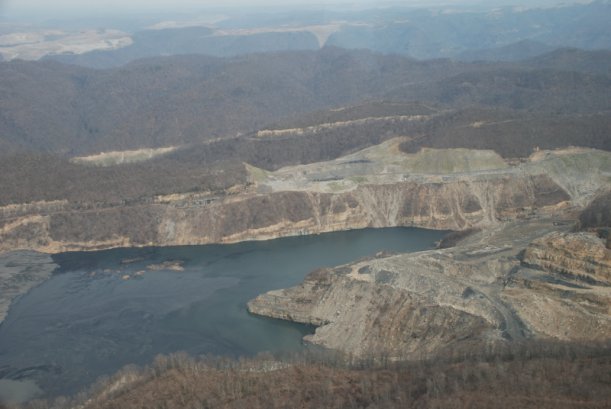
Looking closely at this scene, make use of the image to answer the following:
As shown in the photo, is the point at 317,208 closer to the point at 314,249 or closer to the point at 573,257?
the point at 314,249

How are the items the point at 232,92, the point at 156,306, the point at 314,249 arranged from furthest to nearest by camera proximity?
the point at 232,92, the point at 314,249, the point at 156,306

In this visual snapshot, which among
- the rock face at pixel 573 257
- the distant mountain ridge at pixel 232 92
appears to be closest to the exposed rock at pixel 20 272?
the rock face at pixel 573 257

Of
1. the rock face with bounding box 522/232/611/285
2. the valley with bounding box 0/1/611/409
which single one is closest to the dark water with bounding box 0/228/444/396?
the valley with bounding box 0/1/611/409

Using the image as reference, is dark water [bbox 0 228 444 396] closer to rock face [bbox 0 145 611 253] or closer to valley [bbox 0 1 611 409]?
valley [bbox 0 1 611 409]

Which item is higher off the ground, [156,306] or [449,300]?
[449,300]

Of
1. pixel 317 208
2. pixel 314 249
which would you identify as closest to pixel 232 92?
pixel 317 208
